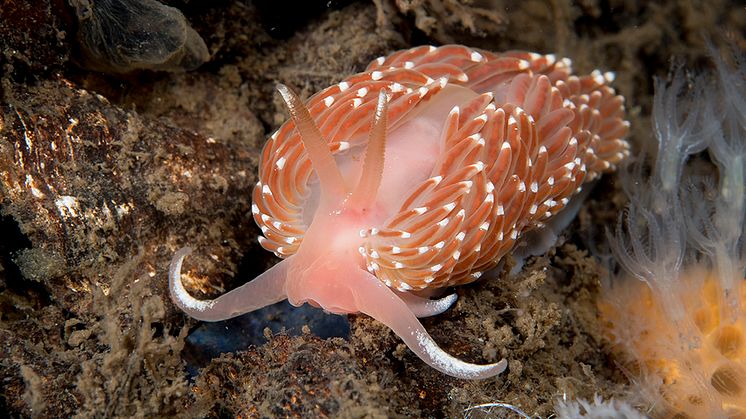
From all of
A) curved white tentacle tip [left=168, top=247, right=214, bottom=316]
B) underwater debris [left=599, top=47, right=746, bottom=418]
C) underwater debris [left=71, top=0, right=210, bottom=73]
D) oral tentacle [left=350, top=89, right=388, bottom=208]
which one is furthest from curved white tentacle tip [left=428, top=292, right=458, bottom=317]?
underwater debris [left=71, top=0, right=210, bottom=73]

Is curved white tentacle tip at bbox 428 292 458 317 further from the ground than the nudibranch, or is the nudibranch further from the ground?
the nudibranch

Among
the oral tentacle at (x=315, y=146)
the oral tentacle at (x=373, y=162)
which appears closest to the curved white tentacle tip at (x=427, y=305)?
the oral tentacle at (x=373, y=162)

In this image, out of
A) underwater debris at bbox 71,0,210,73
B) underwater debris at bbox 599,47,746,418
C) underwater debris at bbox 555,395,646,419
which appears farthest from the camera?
underwater debris at bbox 599,47,746,418

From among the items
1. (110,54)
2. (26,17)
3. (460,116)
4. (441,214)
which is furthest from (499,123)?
(26,17)

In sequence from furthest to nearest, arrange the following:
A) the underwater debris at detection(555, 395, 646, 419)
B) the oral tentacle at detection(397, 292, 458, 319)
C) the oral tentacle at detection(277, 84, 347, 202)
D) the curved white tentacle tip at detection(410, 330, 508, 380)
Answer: the oral tentacle at detection(397, 292, 458, 319) → the underwater debris at detection(555, 395, 646, 419) → the curved white tentacle tip at detection(410, 330, 508, 380) → the oral tentacle at detection(277, 84, 347, 202)

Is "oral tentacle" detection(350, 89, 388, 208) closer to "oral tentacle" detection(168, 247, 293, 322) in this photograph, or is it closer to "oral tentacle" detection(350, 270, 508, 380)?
"oral tentacle" detection(350, 270, 508, 380)

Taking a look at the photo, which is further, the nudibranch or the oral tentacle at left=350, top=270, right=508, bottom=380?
the nudibranch
